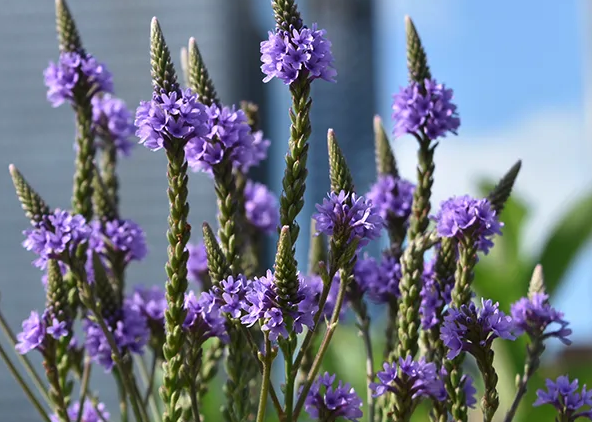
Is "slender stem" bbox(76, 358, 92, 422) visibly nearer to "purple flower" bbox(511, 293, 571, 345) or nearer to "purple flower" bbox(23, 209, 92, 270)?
"purple flower" bbox(23, 209, 92, 270)

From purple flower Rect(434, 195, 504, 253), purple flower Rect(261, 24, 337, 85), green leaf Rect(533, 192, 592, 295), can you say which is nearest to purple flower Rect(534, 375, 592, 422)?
purple flower Rect(434, 195, 504, 253)

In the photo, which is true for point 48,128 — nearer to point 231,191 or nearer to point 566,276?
point 566,276

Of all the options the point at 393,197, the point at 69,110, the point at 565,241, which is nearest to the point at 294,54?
the point at 393,197

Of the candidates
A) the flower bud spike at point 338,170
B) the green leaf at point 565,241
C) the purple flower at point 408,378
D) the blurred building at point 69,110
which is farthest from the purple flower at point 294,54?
the blurred building at point 69,110

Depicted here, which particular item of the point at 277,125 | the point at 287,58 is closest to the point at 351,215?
the point at 287,58

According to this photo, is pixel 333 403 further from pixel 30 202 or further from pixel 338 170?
pixel 30 202

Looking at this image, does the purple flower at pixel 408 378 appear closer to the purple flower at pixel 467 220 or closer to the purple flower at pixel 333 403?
the purple flower at pixel 333 403
